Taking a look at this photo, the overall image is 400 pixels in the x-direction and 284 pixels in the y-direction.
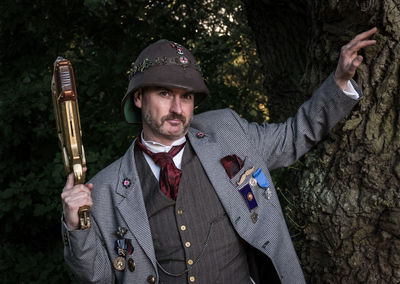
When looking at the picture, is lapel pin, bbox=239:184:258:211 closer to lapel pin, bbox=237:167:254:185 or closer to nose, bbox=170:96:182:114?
lapel pin, bbox=237:167:254:185

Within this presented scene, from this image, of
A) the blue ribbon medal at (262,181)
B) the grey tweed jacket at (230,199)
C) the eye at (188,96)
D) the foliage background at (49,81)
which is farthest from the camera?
the foliage background at (49,81)

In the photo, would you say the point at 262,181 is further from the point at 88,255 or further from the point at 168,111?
the point at 88,255

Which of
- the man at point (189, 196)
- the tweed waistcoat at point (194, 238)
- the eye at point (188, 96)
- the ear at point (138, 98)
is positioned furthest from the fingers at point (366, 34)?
the ear at point (138, 98)

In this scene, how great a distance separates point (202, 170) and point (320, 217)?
73 cm

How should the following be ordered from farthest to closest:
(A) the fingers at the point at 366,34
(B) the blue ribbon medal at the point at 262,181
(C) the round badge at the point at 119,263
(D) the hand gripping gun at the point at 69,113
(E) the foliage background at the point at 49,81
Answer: (E) the foliage background at the point at 49,81
(B) the blue ribbon medal at the point at 262,181
(C) the round badge at the point at 119,263
(A) the fingers at the point at 366,34
(D) the hand gripping gun at the point at 69,113

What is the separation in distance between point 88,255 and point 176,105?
0.99 metres

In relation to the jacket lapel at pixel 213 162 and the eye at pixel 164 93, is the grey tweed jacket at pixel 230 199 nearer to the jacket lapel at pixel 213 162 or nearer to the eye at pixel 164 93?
the jacket lapel at pixel 213 162

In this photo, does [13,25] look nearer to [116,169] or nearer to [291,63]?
[116,169]

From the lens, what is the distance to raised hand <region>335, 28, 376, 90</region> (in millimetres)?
2029

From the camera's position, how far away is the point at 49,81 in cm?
411

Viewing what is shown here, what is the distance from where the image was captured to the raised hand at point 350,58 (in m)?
2.03

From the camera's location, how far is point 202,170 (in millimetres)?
2537

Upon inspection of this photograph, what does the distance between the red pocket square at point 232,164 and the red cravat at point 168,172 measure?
278 millimetres

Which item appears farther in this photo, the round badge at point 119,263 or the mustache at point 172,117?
the mustache at point 172,117
